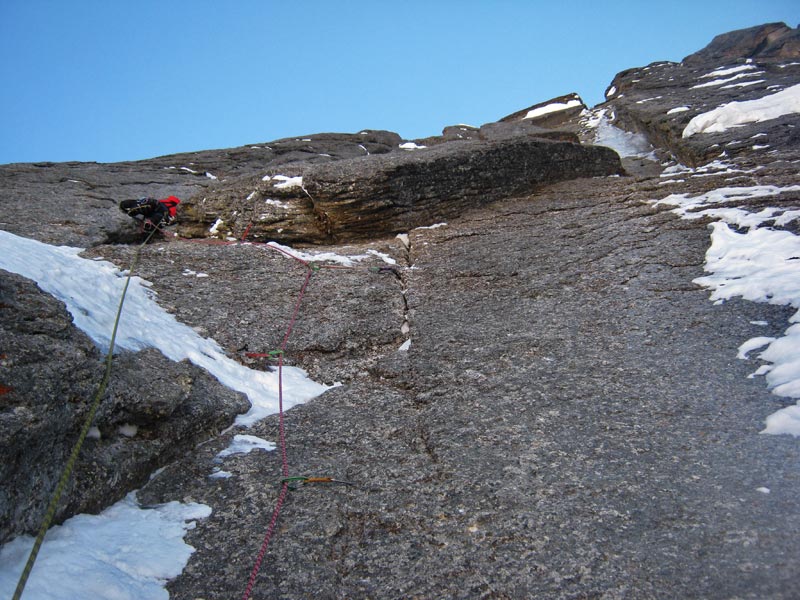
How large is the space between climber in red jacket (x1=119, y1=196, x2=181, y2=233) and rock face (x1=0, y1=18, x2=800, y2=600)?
0.35 metres

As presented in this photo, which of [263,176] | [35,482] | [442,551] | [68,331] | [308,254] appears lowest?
[442,551]

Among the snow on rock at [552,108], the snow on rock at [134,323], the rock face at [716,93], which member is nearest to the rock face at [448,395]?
the snow on rock at [134,323]

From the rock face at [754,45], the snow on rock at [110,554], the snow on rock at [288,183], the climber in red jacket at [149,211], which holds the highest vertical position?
the rock face at [754,45]

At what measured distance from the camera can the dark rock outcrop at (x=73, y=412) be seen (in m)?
3.54

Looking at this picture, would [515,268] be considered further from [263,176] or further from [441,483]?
[263,176]

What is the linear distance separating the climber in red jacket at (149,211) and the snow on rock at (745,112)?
12.0 m

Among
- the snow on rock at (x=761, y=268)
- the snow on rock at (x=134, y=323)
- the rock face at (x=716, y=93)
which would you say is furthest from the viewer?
the rock face at (x=716, y=93)

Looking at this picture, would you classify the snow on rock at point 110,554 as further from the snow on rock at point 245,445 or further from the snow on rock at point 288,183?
the snow on rock at point 288,183

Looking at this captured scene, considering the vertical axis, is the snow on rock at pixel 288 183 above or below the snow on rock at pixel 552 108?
below

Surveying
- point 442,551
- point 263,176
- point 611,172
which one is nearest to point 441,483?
point 442,551

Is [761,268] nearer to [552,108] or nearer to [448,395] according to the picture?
[448,395]

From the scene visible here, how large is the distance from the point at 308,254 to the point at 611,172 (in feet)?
24.1

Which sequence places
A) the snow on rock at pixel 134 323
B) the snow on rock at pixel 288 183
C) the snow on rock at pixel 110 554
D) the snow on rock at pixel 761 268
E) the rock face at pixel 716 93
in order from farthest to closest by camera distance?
the rock face at pixel 716 93 < the snow on rock at pixel 288 183 < the snow on rock at pixel 134 323 < the snow on rock at pixel 761 268 < the snow on rock at pixel 110 554

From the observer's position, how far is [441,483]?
14.1 feet
